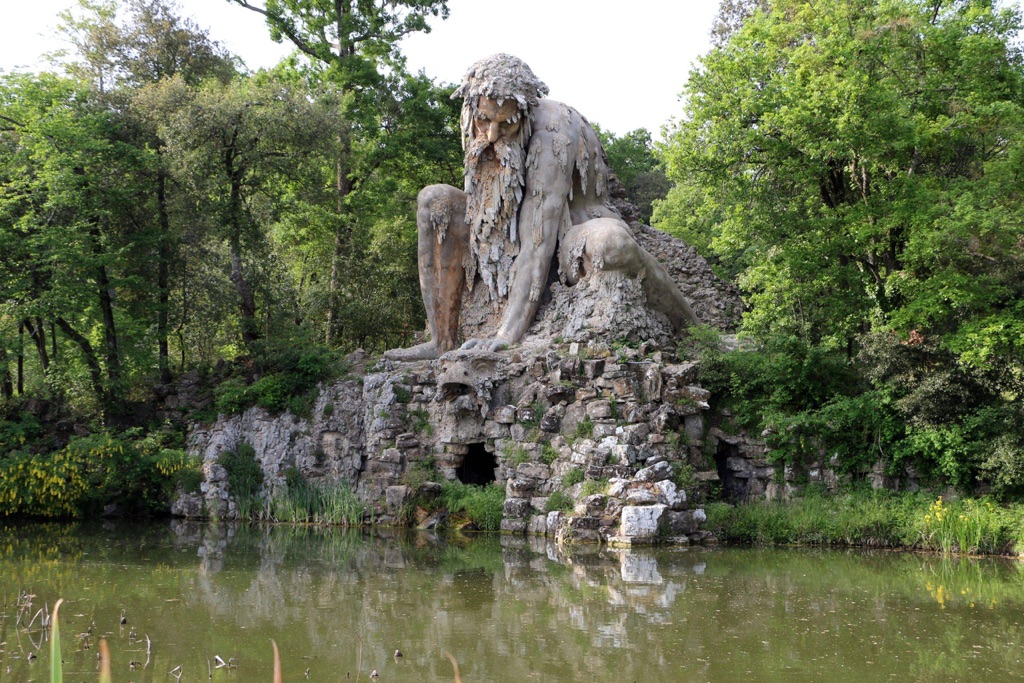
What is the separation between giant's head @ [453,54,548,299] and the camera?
1406 centimetres

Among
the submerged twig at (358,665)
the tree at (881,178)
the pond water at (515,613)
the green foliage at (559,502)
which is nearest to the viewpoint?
the submerged twig at (358,665)

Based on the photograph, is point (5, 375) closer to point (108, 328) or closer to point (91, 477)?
point (108, 328)

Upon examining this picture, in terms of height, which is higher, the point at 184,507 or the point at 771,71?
the point at 771,71

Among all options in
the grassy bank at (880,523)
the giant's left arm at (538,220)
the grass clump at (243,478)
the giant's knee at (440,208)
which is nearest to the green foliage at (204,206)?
the grass clump at (243,478)

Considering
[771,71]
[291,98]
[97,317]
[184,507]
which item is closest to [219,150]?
[291,98]

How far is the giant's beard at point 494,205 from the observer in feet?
47.4

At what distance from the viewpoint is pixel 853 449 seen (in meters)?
12.6

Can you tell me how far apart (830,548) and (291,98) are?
41.0ft

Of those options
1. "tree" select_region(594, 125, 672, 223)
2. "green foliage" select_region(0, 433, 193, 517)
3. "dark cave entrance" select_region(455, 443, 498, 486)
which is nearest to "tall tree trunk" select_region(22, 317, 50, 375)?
"green foliage" select_region(0, 433, 193, 517)

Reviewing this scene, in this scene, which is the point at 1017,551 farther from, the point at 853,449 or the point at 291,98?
the point at 291,98

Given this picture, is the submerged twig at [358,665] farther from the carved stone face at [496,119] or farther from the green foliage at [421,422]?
the carved stone face at [496,119]

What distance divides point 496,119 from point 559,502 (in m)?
5.64

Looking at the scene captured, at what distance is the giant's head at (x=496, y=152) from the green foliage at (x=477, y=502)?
3203mm

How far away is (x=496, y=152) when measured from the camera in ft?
47.3
